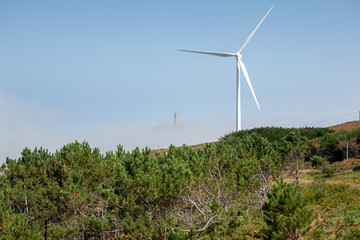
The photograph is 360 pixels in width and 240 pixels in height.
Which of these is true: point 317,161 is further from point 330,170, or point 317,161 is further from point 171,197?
point 171,197

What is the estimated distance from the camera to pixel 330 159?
193 feet

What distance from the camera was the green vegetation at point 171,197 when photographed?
59.8 ft

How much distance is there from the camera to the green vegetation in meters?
18.2

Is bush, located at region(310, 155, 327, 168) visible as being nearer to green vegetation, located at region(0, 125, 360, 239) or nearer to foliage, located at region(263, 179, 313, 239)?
green vegetation, located at region(0, 125, 360, 239)

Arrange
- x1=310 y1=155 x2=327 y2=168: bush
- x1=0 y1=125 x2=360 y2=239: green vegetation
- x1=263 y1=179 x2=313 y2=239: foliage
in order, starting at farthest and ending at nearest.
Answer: x1=310 y1=155 x2=327 y2=168: bush
x1=0 y1=125 x2=360 y2=239: green vegetation
x1=263 y1=179 x2=313 y2=239: foliage

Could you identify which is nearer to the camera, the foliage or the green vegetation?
the foliage

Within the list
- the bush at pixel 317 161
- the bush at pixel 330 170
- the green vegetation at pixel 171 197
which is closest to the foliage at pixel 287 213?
the green vegetation at pixel 171 197

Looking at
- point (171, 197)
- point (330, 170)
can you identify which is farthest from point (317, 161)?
point (171, 197)

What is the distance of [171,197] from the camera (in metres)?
22.6

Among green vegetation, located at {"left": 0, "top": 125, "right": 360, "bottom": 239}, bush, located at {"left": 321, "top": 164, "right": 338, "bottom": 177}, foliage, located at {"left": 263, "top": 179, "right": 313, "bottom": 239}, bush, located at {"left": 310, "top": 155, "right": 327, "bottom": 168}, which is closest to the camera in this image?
foliage, located at {"left": 263, "top": 179, "right": 313, "bottom": 239}

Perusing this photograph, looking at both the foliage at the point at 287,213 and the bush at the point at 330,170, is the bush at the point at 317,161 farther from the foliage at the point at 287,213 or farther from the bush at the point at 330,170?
the foliage at the point at 287,213

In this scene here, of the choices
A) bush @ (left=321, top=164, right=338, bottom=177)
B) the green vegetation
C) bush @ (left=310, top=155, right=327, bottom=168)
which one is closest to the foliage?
the green vegetation

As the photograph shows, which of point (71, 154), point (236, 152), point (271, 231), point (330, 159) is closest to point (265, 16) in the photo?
point (330, 159)

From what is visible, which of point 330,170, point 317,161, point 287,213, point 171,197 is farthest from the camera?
point 317,161
